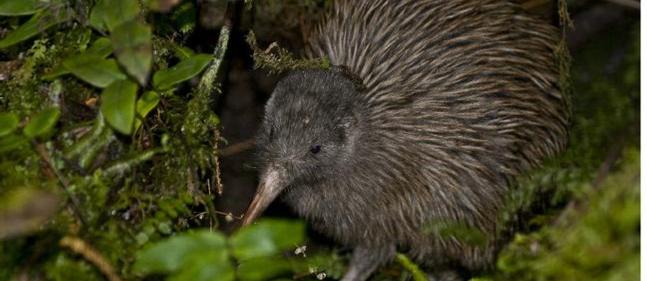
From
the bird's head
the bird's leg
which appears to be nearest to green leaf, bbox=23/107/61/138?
the bird's head

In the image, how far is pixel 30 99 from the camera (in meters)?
3.57

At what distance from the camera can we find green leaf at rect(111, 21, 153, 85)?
292cm

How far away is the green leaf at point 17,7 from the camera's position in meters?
3.44

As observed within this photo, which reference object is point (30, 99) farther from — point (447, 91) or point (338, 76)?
point (447, 91)

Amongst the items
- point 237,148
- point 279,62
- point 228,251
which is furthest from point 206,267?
point 237,148

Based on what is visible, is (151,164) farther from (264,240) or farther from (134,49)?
(264,240)

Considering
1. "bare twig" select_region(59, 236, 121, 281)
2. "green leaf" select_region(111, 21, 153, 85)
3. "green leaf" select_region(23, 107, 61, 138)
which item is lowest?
"bare twig" select_region(59, 236, 121, 281)

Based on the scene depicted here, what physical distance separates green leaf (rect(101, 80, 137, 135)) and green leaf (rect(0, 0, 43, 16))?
517mm

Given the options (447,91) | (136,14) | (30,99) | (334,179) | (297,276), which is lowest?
(297,276)

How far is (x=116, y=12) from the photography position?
3221 mm

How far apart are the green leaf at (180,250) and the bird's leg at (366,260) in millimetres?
1916

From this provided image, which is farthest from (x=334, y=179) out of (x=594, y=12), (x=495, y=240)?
(x=594, y=12)

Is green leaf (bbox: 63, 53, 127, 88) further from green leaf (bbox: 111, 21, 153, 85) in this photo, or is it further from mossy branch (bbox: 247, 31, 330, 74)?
mossy branch (bbox: 247, 31, 330, 74)

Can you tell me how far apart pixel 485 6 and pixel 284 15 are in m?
1.34
